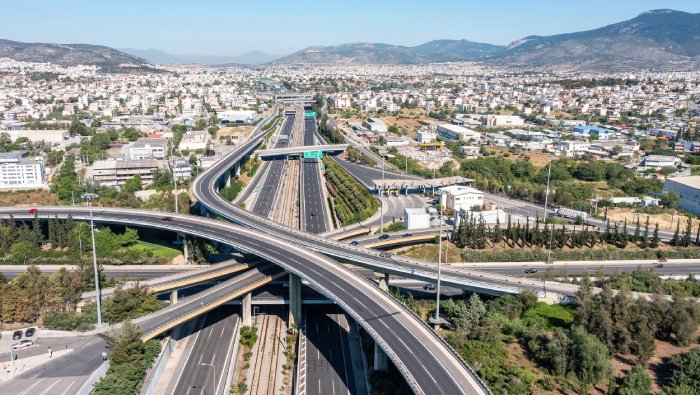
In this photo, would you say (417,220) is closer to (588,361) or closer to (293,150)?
(588,361)

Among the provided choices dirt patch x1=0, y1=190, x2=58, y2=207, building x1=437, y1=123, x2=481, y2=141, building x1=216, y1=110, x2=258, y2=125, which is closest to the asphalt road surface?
dirt patch x1=0, y1=190, x2=58, y2=207

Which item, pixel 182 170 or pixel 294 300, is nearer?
pixel 294 300

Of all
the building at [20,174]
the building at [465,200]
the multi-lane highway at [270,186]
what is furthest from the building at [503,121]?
the building at [20,174]

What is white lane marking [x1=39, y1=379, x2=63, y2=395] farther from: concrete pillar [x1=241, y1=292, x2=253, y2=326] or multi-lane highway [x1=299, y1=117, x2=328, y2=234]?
multi-lane highway [x1=299, y1=117, x2=328, y2=234]

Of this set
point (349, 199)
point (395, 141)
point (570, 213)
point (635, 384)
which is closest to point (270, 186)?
point (349, 199)

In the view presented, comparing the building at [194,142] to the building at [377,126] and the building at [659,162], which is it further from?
the building at [659,162]

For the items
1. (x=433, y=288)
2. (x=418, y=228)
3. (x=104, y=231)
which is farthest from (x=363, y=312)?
(x=104, y=231)
